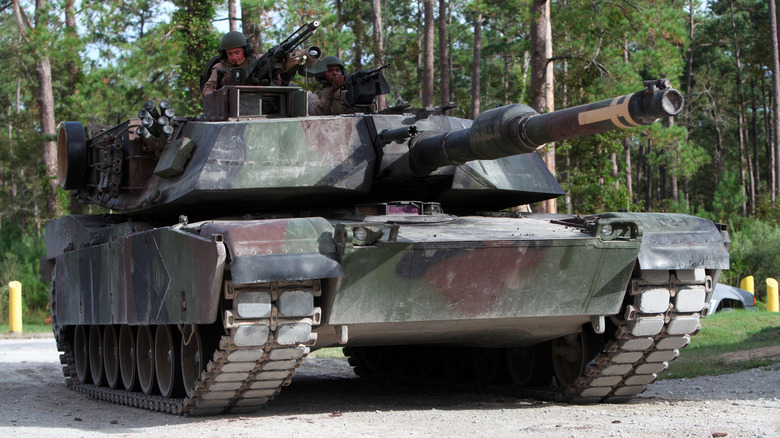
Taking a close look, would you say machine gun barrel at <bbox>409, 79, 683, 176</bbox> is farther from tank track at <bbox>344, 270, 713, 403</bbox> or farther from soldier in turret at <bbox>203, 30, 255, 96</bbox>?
soldier in turret at <bbox>203, 30, 255, 96</bbox>

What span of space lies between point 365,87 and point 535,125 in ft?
13.2

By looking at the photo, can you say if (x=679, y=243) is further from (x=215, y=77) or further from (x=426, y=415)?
(x=215, y=77)

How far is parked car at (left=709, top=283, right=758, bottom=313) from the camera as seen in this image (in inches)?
739

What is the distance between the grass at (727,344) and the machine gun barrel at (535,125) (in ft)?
15.2

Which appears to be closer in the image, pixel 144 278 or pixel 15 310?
pixel 144 278

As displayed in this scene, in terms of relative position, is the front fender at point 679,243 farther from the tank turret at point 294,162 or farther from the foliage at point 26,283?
the foliage at point 26,283

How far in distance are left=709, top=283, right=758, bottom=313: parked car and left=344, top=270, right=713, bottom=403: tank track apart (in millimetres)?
9748

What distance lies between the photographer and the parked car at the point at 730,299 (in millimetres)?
18766

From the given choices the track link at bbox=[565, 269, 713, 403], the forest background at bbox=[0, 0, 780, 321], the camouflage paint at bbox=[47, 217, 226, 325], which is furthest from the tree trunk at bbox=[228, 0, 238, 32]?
the track link at bbox=[565, 269, 713, 403]

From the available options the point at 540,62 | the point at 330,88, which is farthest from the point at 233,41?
the point at 540,62

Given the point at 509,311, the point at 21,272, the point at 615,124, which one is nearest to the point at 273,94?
the point at 509,311

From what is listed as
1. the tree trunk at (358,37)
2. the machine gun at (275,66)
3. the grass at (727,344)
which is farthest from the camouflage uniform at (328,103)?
the tree trunk at (358,37)

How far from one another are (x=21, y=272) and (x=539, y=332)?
61.6 ft

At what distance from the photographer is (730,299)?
1936cm
